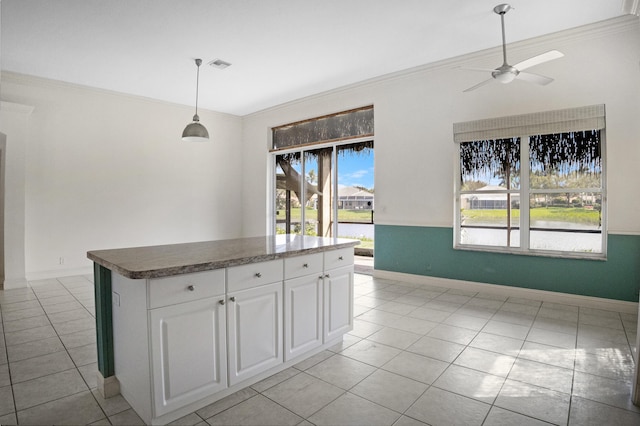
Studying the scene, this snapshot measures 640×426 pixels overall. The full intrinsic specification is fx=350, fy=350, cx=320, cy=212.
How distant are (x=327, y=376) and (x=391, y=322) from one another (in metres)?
1.25

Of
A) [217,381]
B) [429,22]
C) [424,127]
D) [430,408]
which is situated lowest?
[430,408]

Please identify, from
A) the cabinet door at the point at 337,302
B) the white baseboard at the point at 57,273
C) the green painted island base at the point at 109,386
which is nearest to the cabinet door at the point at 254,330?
the cabinet door at the point at 337,302

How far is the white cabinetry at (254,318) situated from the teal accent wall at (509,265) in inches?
125

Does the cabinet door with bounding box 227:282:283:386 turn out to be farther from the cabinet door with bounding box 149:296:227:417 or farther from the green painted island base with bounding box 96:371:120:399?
the green painted island base with bounding box 96:371:120:399

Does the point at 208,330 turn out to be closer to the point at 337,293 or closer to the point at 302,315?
the point at 302,315

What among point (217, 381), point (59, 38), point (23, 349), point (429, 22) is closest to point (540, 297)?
point (429, 22)

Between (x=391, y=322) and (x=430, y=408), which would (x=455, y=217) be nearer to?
(x=391, y=322)

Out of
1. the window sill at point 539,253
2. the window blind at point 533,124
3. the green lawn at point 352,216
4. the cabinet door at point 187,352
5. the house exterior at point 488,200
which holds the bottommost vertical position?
the cabinet door at point 187,352

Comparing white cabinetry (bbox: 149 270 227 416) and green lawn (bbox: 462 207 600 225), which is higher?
green lawn (bbox: 462 207 600 225)

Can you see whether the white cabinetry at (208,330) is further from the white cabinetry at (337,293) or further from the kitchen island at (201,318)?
the white cabinetry at (337,293)

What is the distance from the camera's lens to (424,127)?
4.98 m

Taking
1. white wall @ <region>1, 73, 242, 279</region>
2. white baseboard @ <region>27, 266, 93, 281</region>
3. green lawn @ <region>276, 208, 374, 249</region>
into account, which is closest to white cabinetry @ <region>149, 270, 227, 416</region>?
green lawn @ <region>276, 208, 374, 249</region>

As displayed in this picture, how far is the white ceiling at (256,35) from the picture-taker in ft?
11.2

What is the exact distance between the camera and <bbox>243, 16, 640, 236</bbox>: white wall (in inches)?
144
